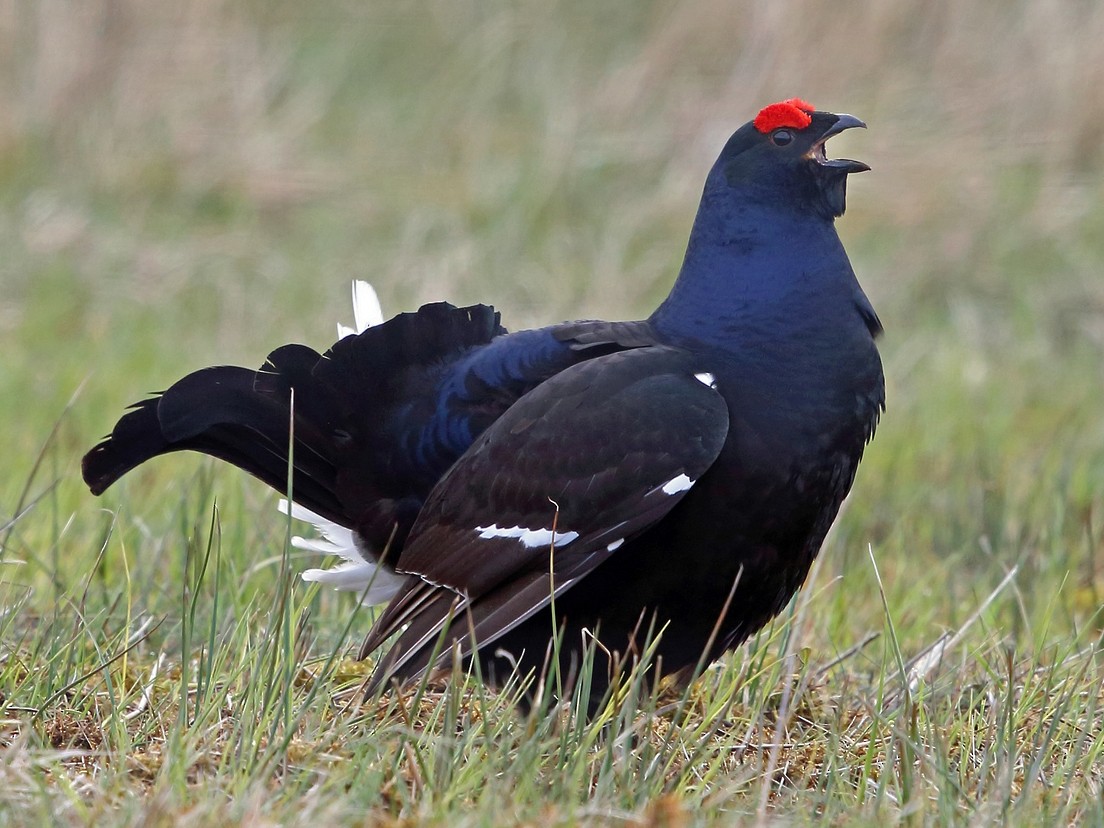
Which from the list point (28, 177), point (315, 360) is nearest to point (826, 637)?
point (315, 360)

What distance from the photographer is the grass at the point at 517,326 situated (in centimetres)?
261

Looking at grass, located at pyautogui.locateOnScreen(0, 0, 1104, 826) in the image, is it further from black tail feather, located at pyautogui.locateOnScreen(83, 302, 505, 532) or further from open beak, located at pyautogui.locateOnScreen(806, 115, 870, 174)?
open beak, located at pyautogui.locateOnScreen(806, 115, 870, 174)

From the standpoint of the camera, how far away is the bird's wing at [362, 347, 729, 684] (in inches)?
117

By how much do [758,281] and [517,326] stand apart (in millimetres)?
3480

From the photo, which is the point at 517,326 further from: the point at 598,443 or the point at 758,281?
the point at 598,443

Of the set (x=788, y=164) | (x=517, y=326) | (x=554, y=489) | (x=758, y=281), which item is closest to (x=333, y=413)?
(x=554, y=489)

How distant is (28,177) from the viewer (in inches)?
316

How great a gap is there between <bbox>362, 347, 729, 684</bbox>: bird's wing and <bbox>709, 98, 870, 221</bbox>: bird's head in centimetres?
49

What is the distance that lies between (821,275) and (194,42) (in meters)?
5.83

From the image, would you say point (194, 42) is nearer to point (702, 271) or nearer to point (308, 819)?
point (702, 271)

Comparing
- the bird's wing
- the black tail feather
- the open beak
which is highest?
the open beak

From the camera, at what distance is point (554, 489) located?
3062mm

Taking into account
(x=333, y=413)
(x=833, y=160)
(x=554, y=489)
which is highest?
(x=833, y=160)

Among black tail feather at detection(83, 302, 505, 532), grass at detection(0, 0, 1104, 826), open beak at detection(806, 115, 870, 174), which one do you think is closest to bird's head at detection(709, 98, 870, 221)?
open beak at detection(806, 115, 870, 174)
